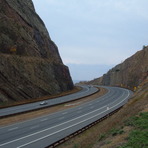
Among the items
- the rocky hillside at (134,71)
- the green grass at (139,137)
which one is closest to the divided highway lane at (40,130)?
the green grass at (139,137)

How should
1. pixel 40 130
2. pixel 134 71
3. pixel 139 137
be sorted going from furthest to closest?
pixel 134 71 < pixel 40 130 < pixel 139 137

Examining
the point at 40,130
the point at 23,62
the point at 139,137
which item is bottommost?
the point at 40,130

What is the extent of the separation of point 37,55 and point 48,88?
36.6ft

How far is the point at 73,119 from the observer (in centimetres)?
3088

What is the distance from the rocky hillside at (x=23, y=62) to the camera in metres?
43.9

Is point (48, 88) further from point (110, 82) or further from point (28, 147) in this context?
point (110, 82)

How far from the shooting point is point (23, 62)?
163 feet

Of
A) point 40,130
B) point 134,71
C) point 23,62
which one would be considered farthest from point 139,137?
point 134,71

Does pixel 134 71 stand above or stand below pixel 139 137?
above

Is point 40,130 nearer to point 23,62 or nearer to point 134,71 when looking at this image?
point 23,62

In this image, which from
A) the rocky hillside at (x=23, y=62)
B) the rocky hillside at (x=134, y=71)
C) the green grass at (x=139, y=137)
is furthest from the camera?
the rocky hillside at (x=134, y=71)

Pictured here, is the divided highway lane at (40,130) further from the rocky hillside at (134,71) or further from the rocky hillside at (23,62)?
the rocky hillside at (134,71)

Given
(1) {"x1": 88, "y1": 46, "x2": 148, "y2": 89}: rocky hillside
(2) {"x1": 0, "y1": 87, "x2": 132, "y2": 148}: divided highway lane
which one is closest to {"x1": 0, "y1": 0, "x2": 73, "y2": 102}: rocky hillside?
(2) {"x1": 0, "y1": 87, "x2": 132, "y2": 148}: divided highway lane

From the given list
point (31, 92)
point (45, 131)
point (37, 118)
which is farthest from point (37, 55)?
point (45, 131)
